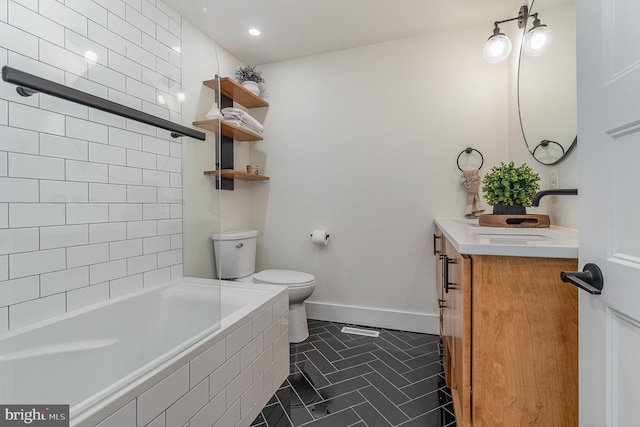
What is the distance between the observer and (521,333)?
2.89 ft

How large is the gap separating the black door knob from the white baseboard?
1.76 metres

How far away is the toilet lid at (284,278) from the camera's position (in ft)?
6.92

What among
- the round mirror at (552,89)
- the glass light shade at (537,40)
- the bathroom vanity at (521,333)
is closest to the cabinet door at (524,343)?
the bathroom vanity at (521,333)

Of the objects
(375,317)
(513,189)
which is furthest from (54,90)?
(375,317)

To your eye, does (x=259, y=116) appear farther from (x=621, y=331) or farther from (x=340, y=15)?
(x=621, y=331)

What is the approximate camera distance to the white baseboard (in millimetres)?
2277

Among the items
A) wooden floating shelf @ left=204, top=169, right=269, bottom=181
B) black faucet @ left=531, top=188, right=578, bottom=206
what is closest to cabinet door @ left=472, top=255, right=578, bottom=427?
black faucet @ left=531, top=188, right=578, bottom=206

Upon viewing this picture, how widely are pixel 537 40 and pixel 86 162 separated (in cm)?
253

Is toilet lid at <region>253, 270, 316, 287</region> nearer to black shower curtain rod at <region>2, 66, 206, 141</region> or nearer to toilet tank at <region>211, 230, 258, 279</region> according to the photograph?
toilet tank at <region>211, 230, 258, 279</region>

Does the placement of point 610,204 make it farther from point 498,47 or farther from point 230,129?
point 230,129

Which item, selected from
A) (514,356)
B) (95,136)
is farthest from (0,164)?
(514,356)

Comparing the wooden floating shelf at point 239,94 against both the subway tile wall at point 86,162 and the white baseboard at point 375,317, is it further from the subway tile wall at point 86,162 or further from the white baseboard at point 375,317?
the white baseboard at point 375,317

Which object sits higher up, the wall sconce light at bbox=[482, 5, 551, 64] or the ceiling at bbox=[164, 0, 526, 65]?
the ceiling at bbox=[164, 0, 526, 65]

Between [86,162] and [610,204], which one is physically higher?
[86,162]
